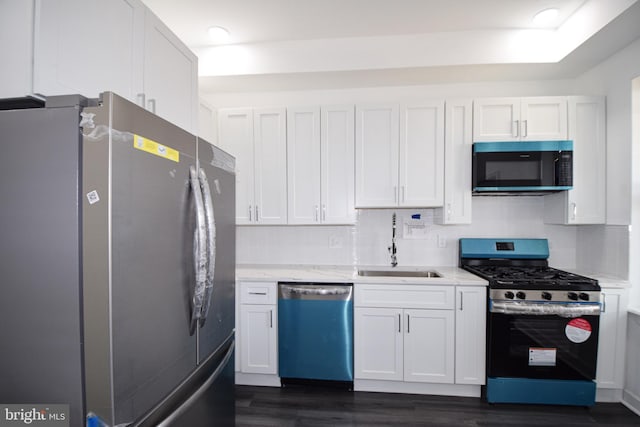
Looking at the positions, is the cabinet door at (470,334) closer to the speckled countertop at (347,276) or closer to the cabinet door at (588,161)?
the speckled countertop at (347,276)

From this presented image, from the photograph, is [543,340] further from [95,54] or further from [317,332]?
[95,54]

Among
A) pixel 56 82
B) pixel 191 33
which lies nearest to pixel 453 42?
pixel 191 33

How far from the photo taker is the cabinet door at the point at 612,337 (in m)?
2.19

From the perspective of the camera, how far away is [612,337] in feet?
7.18

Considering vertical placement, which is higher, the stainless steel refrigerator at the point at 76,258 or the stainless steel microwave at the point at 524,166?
the stainless steel microwave at the point at 524,166

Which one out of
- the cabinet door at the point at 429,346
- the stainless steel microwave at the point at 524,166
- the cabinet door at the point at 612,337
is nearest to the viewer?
the cabinet door at the point at 612,337

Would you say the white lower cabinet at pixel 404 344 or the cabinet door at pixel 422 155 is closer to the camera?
the white lower cabinet at pixel 404 344

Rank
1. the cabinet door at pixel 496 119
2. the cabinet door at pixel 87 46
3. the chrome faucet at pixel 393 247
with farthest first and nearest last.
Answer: the chrome faucet at pixel 393 247 → the cabinet door at pixel 496 119 → the cabinet door at pixel 87 46

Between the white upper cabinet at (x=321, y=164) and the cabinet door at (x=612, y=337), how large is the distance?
76.6 inches

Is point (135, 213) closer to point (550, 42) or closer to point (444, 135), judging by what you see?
point (444, 135)

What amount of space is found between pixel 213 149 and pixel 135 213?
0.54m

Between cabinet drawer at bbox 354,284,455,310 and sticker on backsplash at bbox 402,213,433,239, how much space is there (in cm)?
69

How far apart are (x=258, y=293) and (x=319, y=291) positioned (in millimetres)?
497

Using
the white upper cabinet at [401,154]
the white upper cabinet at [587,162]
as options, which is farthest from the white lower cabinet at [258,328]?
the white upper cabinet at [587,162]
